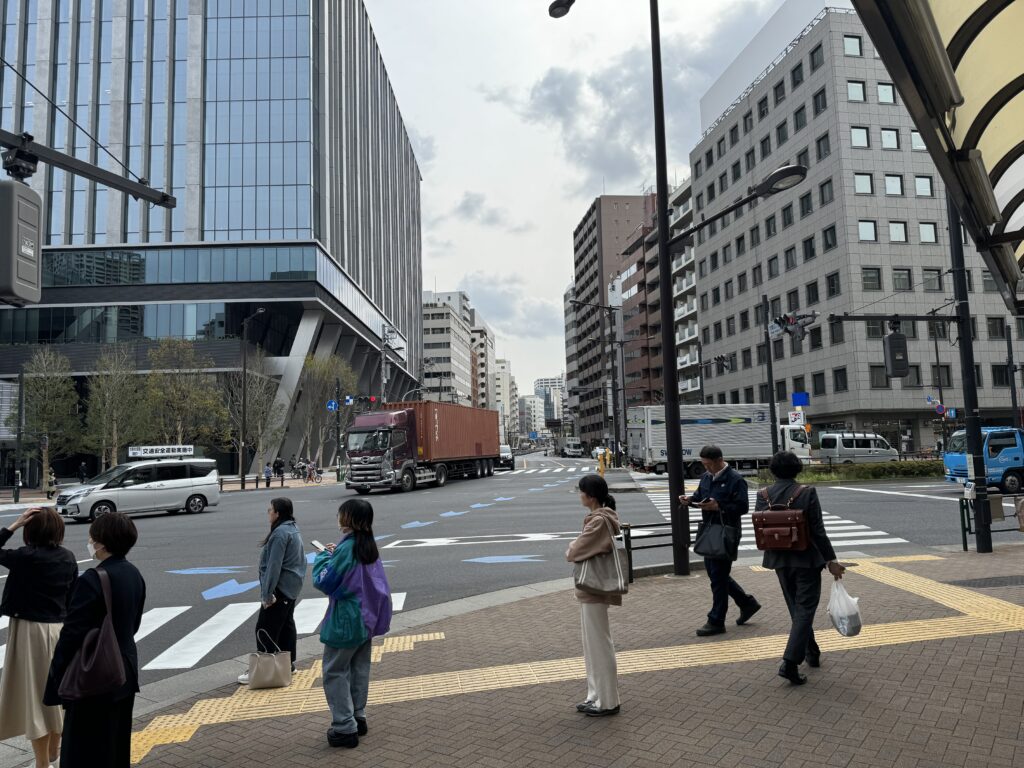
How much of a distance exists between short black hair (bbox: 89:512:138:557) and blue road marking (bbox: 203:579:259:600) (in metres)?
6.48

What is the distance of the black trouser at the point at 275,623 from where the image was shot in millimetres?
5828

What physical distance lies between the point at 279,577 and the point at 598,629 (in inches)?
99.7

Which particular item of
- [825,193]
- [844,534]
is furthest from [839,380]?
[844,534]

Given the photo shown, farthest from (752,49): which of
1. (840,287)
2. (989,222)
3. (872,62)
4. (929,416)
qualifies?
(989,222)

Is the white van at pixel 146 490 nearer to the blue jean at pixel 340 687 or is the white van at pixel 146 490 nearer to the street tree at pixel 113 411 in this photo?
the blue jean at pixel 340 687

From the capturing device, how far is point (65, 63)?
5631 cm

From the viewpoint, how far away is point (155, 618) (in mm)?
8625

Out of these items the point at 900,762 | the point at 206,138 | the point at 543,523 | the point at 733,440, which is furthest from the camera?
the point at 206,138

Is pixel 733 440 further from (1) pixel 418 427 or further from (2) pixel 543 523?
(2) pixel 543 523

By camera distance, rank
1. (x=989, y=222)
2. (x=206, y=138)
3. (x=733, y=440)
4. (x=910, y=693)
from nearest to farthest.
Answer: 1. (x=910, y=693)
2. (x=989, y=222)
3. (x=733, y=440)
4. (x=206, y=138)

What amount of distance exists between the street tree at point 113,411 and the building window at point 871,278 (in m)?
45.3

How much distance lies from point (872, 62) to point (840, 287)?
15.1 m

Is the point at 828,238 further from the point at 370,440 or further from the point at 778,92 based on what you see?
the point at 370,440

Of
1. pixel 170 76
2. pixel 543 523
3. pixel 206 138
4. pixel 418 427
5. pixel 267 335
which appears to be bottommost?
pixel 543 523
